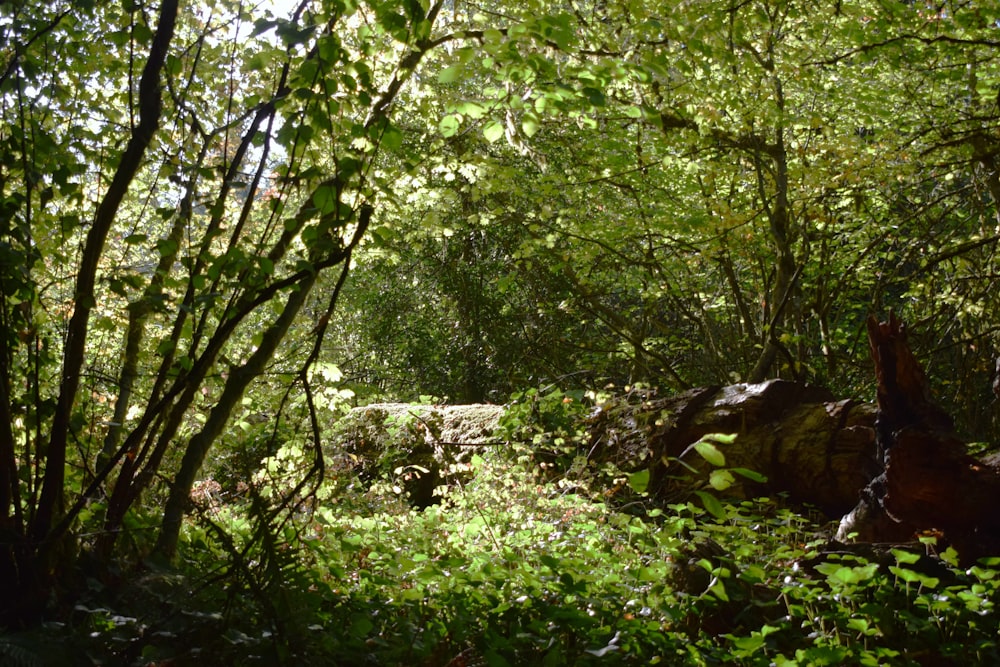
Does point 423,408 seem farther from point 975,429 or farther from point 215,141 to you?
point 975,429

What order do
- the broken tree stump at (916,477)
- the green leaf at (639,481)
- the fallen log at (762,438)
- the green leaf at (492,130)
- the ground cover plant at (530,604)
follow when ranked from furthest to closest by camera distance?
the fallen log at (762,438)
the broken tree stump at (916,477)
the green leaf at (492,130)
the ground cover plant at (530,604)
the green leaf at (639,481)

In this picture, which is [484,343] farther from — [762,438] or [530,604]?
[530,604]

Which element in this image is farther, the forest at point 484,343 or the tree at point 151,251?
the forest at point 484,343

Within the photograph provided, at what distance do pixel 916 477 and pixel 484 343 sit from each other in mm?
6969

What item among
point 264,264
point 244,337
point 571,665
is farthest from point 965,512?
point 244,337

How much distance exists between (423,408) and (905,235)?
5218 mm

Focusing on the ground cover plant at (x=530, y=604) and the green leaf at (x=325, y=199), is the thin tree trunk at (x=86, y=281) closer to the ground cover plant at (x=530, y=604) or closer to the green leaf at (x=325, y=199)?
the ground cover plant at (x=530, y=604)

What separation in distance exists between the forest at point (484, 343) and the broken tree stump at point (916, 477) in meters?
0.02

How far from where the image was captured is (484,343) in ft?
34.6

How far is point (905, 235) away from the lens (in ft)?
27.2

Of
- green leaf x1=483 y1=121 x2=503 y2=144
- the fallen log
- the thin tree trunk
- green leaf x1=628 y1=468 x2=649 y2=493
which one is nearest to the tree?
the thin tree trunk

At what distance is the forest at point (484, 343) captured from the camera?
228 centimetres

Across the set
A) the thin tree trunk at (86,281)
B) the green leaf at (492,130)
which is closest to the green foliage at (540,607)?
the thin tree trunk at (86,281)

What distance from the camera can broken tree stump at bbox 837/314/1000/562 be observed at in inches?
153
